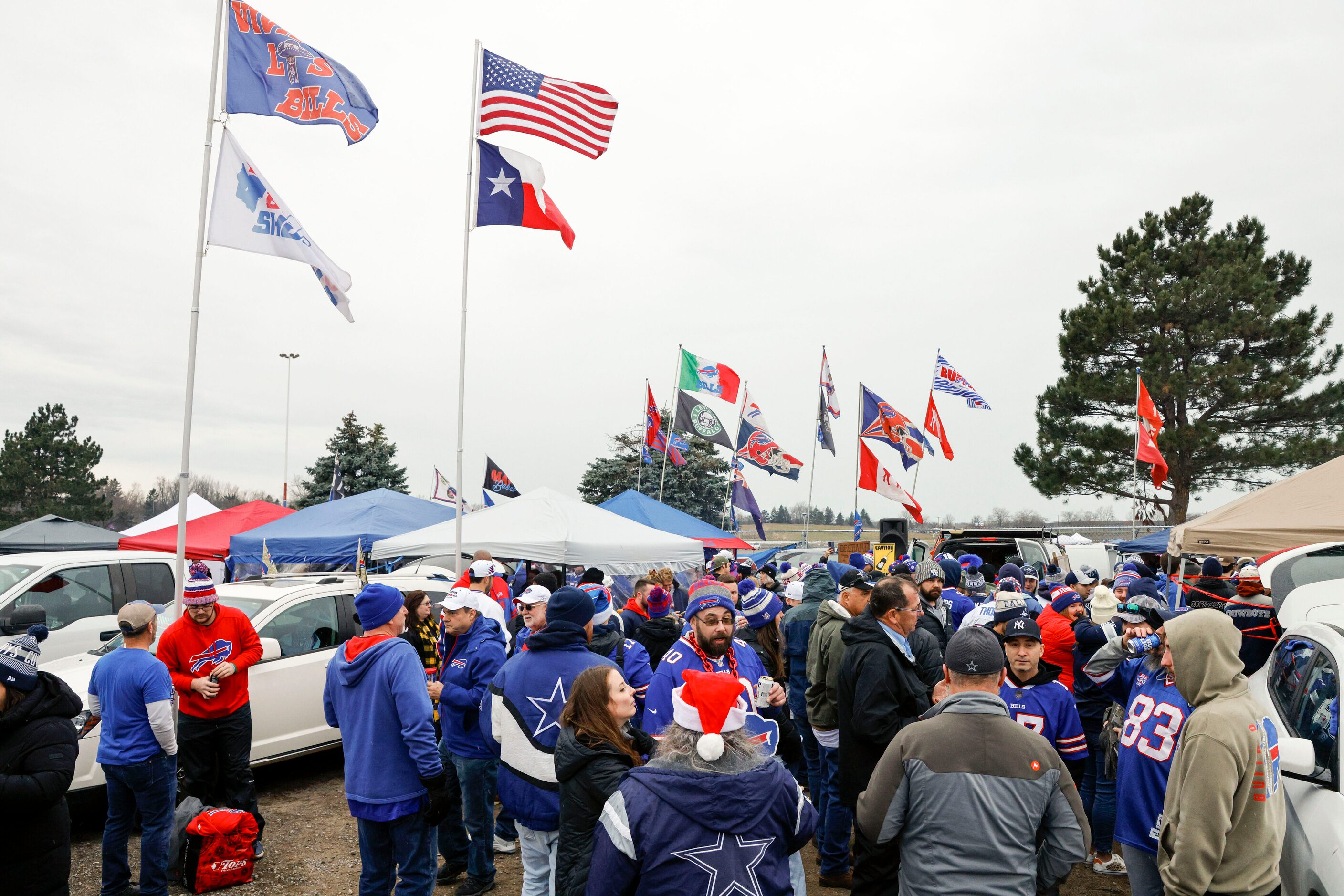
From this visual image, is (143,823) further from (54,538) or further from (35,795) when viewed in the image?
(54,538)

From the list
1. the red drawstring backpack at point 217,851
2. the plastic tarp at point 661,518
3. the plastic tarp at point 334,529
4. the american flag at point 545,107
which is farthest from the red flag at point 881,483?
the red drawstring backpack at point 217,851

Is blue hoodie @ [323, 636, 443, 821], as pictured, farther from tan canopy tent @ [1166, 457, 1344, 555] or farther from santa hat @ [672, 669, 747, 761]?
tan canopy tent @ [1166, 457, 1344, 555]

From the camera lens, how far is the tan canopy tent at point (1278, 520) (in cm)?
832

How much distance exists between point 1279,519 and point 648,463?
28237mm

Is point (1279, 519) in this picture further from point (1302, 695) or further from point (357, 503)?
point (357, 503)

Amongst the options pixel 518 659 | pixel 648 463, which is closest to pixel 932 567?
pixel 518 659

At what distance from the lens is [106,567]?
9766 mm

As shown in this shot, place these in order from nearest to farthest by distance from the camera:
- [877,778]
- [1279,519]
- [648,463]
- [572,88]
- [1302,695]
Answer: [877,778], [1302,695], [1279,519], [572,88], [648,463]

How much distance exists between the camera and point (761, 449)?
2183 centimetres

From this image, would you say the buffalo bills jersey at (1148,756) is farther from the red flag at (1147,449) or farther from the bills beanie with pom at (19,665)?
the red flag at (1147,449)

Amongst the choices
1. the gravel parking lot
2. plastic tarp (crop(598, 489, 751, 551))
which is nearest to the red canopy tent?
plastic tarp (crop(598, 489, 751, 551))

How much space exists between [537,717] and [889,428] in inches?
741

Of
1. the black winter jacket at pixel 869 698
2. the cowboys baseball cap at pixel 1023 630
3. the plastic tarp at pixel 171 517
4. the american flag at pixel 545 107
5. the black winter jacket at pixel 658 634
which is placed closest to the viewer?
the black winter jacket at pixel 869 698

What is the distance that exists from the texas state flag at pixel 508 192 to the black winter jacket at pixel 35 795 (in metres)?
8.73
